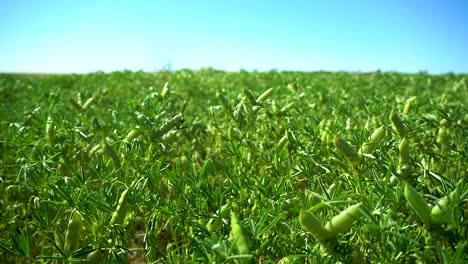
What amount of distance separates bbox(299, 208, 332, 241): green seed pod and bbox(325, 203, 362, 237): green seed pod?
15 mm

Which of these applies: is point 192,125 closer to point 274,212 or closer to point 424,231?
point 274,212

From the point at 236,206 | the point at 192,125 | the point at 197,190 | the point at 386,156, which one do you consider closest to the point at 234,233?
the point at 197,190

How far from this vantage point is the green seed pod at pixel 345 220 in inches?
39.2

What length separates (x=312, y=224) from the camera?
1.02 meters

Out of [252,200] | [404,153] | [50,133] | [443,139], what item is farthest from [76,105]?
[443,139]

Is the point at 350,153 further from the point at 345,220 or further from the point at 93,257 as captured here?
the point at 93,257

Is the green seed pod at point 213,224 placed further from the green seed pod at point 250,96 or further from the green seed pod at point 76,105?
the green seed pod at point 76,105

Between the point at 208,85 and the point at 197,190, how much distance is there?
623 cm

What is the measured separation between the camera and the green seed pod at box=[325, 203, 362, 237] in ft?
3.27

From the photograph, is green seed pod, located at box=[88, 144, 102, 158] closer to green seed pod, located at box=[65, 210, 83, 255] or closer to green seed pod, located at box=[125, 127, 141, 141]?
green seed pod, located at box=[125, 127, 141, 141]

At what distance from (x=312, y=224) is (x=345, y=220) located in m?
0.09

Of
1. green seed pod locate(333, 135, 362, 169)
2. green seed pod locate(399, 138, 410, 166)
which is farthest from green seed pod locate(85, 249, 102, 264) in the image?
green seed pod locate(399, 138, 410, 166)

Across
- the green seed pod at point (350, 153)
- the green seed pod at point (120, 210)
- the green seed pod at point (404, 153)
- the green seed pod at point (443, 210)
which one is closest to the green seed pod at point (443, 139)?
the green seed pod at point (404, 153)

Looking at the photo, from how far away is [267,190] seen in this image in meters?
1.43
